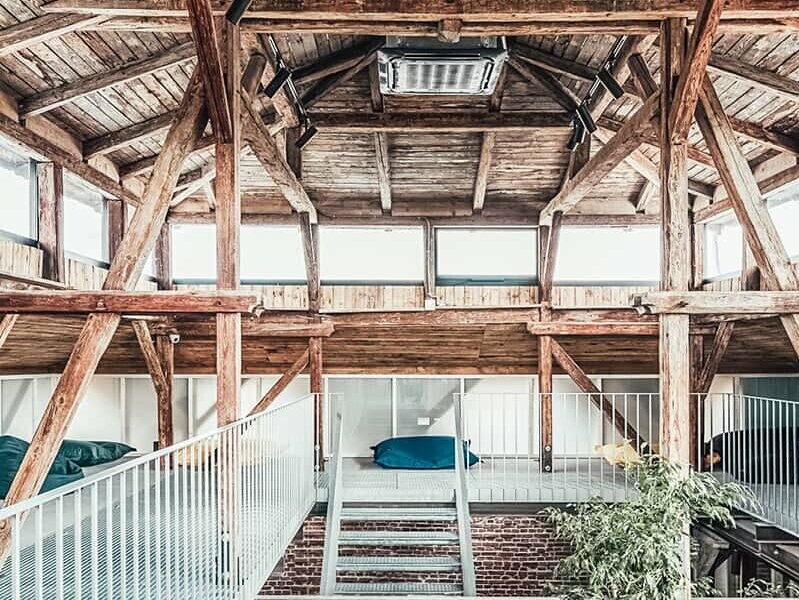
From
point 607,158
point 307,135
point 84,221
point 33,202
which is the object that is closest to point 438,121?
point 307,135

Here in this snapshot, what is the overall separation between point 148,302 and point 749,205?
13.6 feet

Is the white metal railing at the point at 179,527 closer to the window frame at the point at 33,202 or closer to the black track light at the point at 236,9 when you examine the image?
the window frame at the point at 33,202

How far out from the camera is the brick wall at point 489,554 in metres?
8.23

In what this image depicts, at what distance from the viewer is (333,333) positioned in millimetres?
9359

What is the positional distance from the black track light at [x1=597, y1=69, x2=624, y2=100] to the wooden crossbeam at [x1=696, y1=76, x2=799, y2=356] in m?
1.06

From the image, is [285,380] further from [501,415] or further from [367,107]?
[367,107]

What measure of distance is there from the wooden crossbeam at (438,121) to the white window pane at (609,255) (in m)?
2.35

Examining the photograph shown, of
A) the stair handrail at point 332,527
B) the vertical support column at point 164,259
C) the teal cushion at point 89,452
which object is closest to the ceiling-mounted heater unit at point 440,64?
the stair handrail at point 332,527

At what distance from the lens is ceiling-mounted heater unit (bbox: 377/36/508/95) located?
5531 mm

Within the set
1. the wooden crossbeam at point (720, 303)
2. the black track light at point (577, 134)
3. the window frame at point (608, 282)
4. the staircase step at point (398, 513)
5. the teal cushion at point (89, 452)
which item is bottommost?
the staircase step at point (398, 513)

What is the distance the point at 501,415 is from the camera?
9.99 m

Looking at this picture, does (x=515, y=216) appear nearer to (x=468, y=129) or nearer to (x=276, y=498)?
(x=468, y=129)

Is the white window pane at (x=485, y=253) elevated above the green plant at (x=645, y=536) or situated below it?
above

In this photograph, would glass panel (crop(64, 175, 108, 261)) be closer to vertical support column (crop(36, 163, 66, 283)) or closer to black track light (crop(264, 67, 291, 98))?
vertical support column (crop(36, 163, 66, 283))
